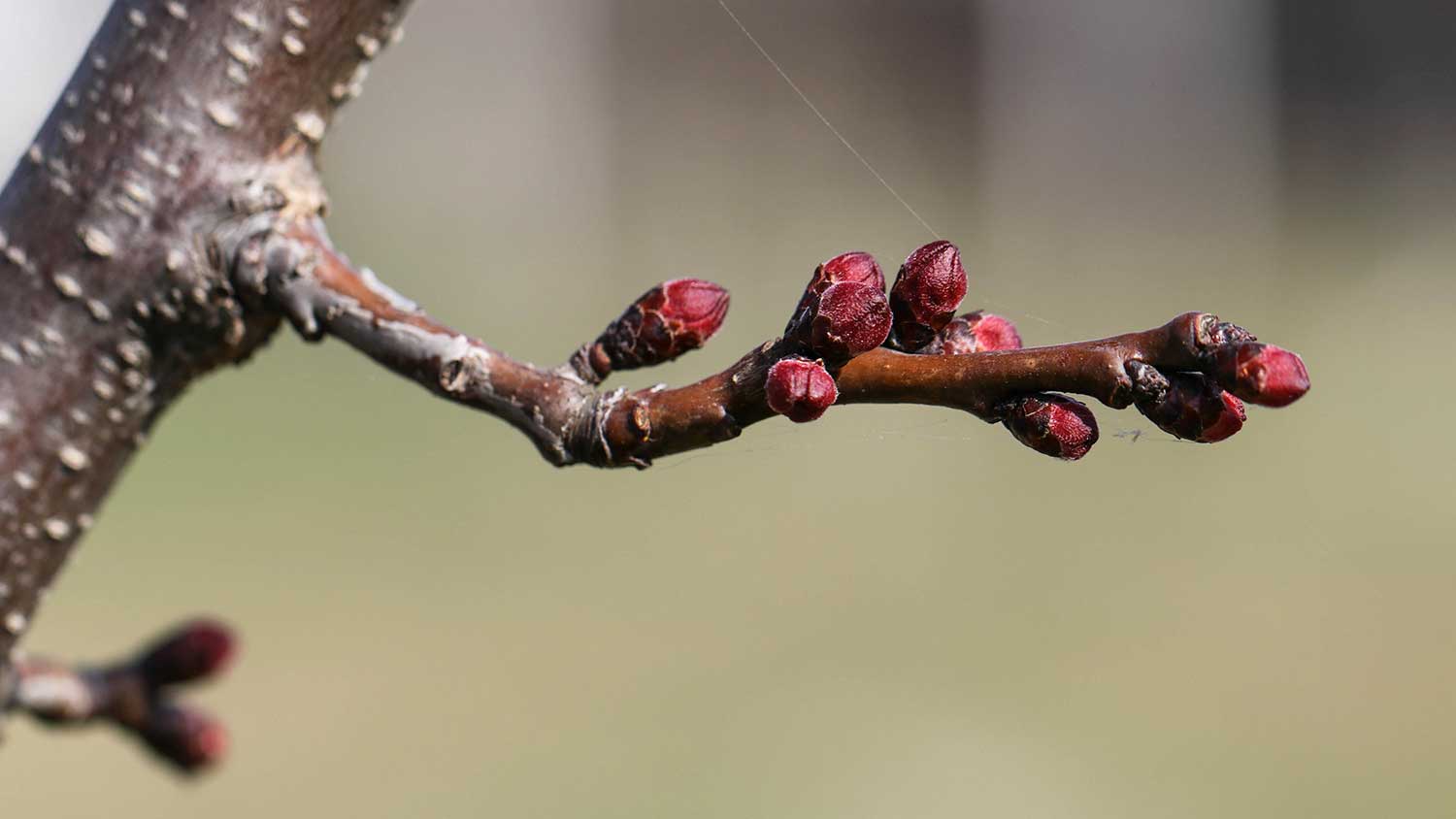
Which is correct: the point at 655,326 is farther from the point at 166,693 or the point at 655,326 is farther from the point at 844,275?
the point at 166,693

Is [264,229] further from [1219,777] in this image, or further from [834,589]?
[834,589]

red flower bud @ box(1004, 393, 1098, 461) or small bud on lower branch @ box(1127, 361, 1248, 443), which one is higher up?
small bud on lower branch @ box(1127, 361, 1248, 443)

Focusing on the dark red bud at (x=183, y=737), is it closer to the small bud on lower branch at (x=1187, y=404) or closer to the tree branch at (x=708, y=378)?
the tree branch at (x=708, y=378)

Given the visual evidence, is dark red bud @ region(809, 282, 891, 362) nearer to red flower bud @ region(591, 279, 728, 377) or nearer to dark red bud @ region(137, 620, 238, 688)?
red flower bud @ region(591, 279, 728, 377)

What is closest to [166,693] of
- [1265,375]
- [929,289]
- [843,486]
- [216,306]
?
[216,306]

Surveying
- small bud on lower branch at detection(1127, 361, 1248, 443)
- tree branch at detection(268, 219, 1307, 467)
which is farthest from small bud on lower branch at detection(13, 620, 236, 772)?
small bud on lower branch at detection(1127, 361, 1248, 443)

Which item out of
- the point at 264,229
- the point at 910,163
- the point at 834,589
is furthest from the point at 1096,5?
the point at 264,229

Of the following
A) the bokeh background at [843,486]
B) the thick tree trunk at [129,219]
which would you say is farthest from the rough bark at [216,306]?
the bokeh background at [843,486]
